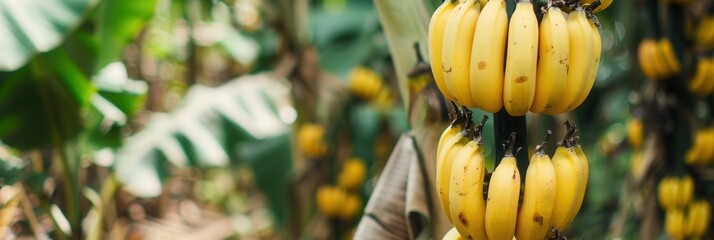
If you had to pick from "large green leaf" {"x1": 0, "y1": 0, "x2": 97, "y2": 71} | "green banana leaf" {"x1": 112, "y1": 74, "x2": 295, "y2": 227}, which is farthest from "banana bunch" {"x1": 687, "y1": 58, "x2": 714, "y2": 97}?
"large green leaf" {"x1": 0, "y1": 0, "x2": 97, "y2": 71}

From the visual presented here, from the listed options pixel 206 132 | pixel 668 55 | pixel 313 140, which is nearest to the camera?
pixel 668 55

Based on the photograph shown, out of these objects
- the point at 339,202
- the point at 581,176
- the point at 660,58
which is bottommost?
the point at 339,202

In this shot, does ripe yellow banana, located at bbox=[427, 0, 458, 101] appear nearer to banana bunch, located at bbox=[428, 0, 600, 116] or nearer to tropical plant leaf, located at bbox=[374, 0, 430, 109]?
banana bunch, located at bbox=[428, 0, 600, 116]

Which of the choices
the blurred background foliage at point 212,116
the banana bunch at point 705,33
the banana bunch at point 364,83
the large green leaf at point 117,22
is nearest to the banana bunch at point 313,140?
the blurred background foliage at point 212,116

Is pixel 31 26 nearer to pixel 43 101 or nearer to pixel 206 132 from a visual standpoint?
pixel 43 101

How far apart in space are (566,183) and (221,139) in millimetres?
1400

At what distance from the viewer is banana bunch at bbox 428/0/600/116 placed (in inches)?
25.9

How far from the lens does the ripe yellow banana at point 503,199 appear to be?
67 cm

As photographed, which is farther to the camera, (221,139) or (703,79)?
(221,139)

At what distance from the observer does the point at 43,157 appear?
1.88 metres

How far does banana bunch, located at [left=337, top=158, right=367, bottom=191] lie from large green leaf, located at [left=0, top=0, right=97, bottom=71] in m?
0.93

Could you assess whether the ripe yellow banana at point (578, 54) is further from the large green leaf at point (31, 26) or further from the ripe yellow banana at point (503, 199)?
the large green leaf at point (31, 26)

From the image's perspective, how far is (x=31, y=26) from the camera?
1.18 meters

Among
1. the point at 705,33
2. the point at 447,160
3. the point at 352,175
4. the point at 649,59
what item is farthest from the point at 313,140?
the point at 447,160
